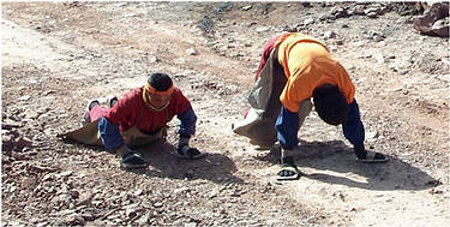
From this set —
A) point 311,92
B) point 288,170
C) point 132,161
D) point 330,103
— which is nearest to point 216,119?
point 132,161

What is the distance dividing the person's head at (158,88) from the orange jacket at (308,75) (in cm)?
87

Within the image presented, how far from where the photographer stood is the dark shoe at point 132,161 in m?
6.33

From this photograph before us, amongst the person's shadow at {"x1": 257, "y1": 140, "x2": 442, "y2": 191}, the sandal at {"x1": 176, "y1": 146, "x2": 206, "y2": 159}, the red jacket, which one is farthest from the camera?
the sandal at {"x1": 176, "y1": 146, "x2": 206, "y2": 159}

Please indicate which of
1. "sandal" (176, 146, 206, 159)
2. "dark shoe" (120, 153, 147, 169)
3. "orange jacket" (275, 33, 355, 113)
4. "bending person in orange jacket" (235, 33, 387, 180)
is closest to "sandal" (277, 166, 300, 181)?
"bending person in orange jacket" (235, 33, 387, 180)

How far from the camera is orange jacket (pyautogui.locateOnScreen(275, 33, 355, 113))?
5789 mm

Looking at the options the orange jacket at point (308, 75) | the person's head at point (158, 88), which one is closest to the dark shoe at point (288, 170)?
the orange jacket at point (308, 75)

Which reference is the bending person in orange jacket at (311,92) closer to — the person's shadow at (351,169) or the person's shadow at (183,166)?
the person's shadow at (351,169)

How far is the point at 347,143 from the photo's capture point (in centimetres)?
684

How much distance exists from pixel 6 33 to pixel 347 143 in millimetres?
6070

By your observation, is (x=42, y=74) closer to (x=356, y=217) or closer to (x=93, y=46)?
(x=93, y=46)

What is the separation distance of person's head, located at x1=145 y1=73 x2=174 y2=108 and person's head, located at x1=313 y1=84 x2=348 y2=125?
1113 millimetres

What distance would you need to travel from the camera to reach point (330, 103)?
18.8 ft

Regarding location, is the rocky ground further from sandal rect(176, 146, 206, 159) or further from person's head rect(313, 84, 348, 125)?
person's head rect(313, 84, 348, 125)

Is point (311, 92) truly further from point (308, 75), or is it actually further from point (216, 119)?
point (216, 119)
